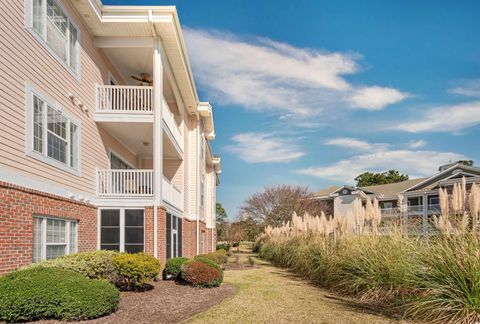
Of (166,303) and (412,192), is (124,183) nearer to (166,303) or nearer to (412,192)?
(166,303)

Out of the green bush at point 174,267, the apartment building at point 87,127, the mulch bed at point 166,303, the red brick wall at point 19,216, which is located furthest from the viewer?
the green bush at point 174,267

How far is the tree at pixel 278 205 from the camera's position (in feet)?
173

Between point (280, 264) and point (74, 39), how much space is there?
51.6 ft

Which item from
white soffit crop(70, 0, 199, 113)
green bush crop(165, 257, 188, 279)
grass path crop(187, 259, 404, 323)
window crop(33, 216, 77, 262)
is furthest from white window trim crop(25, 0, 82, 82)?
grass path crop(187, 259, 404, 323)

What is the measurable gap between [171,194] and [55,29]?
314 inches

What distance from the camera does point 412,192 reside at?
46906 mm

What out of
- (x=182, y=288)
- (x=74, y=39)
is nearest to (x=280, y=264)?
(x=182, y=288)

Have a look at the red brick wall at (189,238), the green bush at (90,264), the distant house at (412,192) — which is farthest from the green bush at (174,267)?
the distant house at (412,192)

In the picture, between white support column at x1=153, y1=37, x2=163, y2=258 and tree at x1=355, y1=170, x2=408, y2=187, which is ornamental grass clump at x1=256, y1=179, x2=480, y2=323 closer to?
white support column at x1=153, y1=37, x2=163, y2=258

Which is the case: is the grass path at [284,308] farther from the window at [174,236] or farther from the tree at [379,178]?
the tree at [379,178]

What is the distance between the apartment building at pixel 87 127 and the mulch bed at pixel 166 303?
2.02 metres

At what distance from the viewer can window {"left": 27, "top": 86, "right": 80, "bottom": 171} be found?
33.0 ft

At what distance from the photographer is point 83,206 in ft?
42.2

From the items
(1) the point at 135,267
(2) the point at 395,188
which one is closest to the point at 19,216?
(1) the point at 135,267
